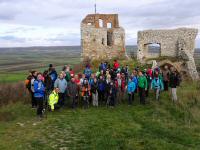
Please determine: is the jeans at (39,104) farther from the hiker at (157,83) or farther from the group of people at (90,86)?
the hiker at (157,83)

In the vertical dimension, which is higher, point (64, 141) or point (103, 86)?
point (103, 86)

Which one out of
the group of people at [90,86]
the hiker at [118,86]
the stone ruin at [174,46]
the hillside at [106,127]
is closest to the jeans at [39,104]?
the hillside at [106,127]

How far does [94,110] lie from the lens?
49.1ft

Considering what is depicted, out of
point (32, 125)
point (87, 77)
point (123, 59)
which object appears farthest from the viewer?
A: point (123, 59)

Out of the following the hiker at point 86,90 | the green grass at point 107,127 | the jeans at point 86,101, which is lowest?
the green grass at point 107,127

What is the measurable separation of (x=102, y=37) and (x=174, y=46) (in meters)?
6.03

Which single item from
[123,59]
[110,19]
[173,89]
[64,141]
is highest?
[110,19]

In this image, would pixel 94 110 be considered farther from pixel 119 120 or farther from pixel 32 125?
pixel 32 125

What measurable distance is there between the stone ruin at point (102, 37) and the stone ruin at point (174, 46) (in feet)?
7.67

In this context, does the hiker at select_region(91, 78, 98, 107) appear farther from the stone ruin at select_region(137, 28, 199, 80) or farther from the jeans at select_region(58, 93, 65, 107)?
the stone ruin at select_region(137, 28, 199, 80)

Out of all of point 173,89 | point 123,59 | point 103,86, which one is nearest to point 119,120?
point 103,86

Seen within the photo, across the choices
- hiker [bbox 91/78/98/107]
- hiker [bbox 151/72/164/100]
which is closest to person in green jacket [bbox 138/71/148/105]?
hiker [bbox 151/72/164/100]

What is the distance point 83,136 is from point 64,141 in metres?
0.76

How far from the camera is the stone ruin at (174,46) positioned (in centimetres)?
2636
